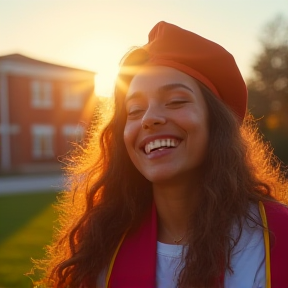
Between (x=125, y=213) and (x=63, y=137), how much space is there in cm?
3117

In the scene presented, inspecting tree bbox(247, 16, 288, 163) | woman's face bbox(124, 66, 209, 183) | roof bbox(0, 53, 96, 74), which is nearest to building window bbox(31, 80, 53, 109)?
roof bbox(0, 53, 96, 74)

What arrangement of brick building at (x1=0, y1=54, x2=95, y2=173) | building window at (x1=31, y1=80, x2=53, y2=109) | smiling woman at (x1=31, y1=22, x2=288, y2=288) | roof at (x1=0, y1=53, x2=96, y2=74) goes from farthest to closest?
building window at (x1=31, y1=80, x2=53, y2=109) < brick building at (x1=0, y1=54, x2=95, y2=173) < roof at (x1=0, y1=53, x2=96, y2=74) < smiling woman at (x1=31, y1=22, x2=288, y2=288)

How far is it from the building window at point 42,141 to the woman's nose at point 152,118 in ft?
97.9

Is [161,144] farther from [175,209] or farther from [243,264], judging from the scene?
[243,264]

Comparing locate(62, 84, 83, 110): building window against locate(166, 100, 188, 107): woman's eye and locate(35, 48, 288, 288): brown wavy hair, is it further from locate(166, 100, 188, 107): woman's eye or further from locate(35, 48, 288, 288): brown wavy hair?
locate(166, 100, 188, 107): woman's eye

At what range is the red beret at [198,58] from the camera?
213 cm


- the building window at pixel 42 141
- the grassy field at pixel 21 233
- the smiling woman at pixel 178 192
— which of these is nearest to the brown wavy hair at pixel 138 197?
the smiling woman at pixel 178 192

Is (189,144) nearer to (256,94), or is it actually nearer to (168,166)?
(168,166)

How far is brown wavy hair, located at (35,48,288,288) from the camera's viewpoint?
1.96 metres

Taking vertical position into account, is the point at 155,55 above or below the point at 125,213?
above

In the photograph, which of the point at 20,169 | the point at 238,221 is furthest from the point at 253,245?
the point at 20,169

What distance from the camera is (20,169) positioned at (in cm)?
3005

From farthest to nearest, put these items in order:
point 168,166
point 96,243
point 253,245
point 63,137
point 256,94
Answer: point 256,94, point 63,137, point 96,243, point 168,166, point 253,245

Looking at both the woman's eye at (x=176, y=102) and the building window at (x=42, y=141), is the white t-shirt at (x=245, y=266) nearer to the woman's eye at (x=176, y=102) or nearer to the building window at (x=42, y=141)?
the woman's eye at (x=176, y=102)
